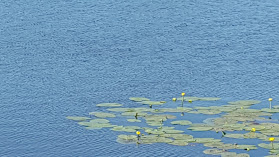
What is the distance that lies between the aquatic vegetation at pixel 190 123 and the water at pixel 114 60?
37 cm

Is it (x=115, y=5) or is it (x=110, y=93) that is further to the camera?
(x=115, y=5)

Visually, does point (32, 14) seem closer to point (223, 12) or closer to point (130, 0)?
point (130, 0)

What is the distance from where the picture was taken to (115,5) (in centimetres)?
2930

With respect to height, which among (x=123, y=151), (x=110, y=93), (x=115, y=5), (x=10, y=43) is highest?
(x=115, y=5)

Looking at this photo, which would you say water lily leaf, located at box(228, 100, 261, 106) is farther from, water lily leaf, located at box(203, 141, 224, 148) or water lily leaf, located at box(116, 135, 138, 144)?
water lily leaf, located at box(116, 135, 138, 144)

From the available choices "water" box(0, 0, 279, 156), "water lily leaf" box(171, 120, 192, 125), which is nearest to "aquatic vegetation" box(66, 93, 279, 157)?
"water lily leaf" box(171, 120, 192, 125)

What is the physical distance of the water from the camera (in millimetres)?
16547

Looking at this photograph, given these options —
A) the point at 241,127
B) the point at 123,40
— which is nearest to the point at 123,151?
the point at 241,127

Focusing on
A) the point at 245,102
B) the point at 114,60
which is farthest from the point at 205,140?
the point at 114,60

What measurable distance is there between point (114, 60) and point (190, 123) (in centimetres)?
668

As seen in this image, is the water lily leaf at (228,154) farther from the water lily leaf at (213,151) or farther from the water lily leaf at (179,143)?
the water lily leaf at (179,143)

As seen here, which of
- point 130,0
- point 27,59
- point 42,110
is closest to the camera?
point 42,110

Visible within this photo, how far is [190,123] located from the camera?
16.8 metres

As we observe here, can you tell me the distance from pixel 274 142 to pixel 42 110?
21.2ft
